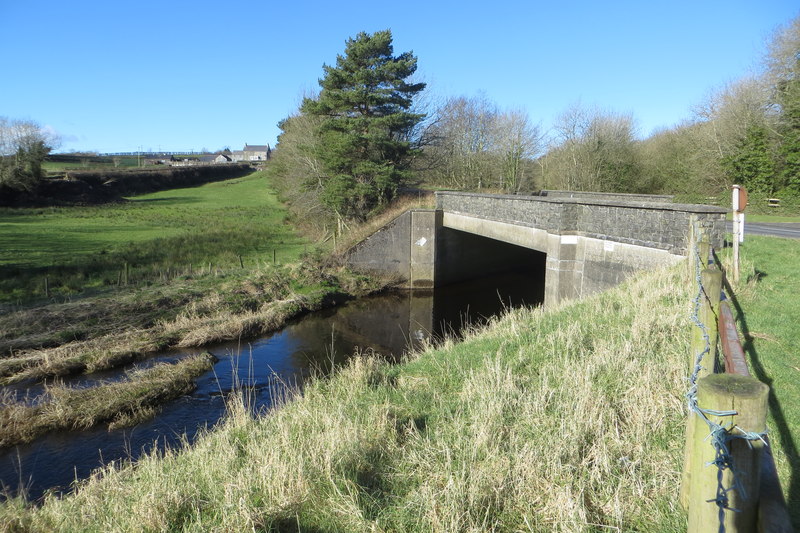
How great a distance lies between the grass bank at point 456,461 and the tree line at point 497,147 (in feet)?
68.0

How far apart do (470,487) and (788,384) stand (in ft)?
11.2

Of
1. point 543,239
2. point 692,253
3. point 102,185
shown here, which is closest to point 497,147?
point 543,239

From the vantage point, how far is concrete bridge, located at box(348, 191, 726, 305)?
39.6 feet

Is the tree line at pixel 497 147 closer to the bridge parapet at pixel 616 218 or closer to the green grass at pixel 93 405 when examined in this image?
the bridge parapet at pixel 616 218

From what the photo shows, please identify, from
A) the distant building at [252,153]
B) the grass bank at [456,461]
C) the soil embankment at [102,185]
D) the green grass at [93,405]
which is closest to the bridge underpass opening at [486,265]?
the green grass at [93,405]

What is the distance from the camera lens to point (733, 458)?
187cm

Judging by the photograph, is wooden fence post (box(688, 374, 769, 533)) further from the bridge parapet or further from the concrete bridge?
the bridge parapet

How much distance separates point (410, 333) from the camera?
17797 mm

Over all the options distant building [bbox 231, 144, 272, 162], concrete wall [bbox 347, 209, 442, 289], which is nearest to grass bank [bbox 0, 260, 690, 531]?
concrete wall [bbox 347, 209, 442, 289]

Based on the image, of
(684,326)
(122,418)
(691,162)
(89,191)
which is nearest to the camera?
(684,326)

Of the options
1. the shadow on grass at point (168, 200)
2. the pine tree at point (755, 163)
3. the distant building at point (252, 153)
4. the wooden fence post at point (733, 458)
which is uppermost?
the distant building at point (252, 153)

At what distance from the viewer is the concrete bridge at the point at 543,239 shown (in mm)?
12062

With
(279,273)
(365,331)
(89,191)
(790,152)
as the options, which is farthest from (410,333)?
(89,191)

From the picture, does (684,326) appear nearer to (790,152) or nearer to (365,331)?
(365,331)
